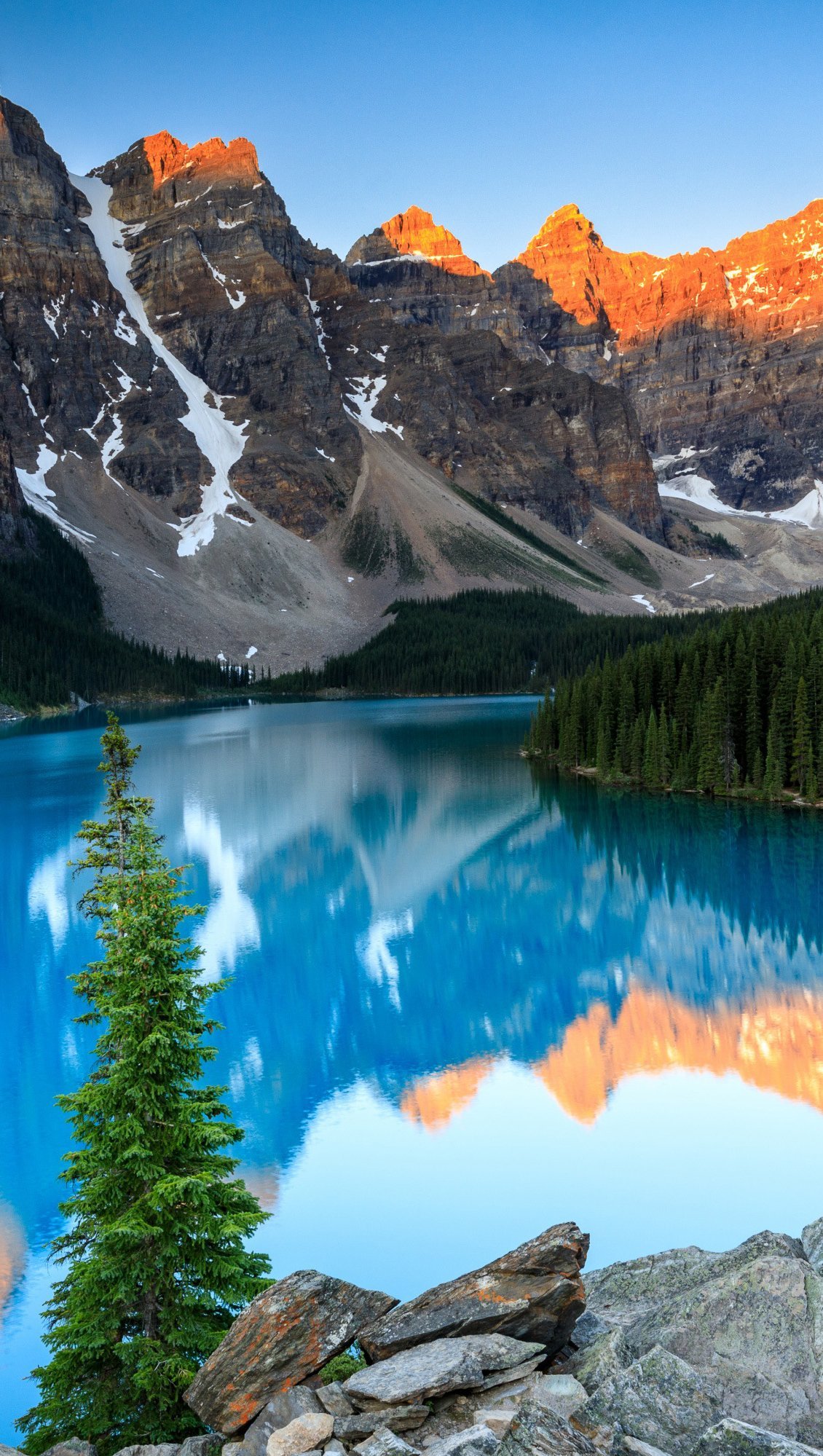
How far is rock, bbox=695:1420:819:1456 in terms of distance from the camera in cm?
666

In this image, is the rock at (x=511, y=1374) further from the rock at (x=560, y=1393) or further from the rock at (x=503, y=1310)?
the rock at (x=503, y=1310)

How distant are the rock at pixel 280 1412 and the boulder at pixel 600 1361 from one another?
81.8 inches

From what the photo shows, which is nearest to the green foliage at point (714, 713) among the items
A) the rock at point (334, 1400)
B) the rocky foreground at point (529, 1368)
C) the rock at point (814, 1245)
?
the rock at point (814, 1245)

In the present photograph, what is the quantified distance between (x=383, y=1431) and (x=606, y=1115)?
1598 cm

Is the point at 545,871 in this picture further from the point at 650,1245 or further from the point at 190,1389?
the point at 190,1389

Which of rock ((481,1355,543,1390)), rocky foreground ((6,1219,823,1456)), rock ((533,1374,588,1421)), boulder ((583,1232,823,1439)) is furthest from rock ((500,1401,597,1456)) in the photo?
boulder ((583,1232,823,1439))

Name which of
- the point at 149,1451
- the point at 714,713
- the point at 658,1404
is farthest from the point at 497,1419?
the point at 714,713

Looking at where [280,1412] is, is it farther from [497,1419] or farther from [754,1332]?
[754,1332]

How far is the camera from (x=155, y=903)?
39.7 ft

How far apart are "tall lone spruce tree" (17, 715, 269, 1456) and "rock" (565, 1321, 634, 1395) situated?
12.7ft

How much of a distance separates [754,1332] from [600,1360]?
1.27 m

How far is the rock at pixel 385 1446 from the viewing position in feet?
22.8

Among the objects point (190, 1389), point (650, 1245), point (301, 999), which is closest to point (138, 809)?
point (190, 1389)

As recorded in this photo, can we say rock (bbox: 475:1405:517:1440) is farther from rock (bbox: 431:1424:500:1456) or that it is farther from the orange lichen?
the orange lichen
